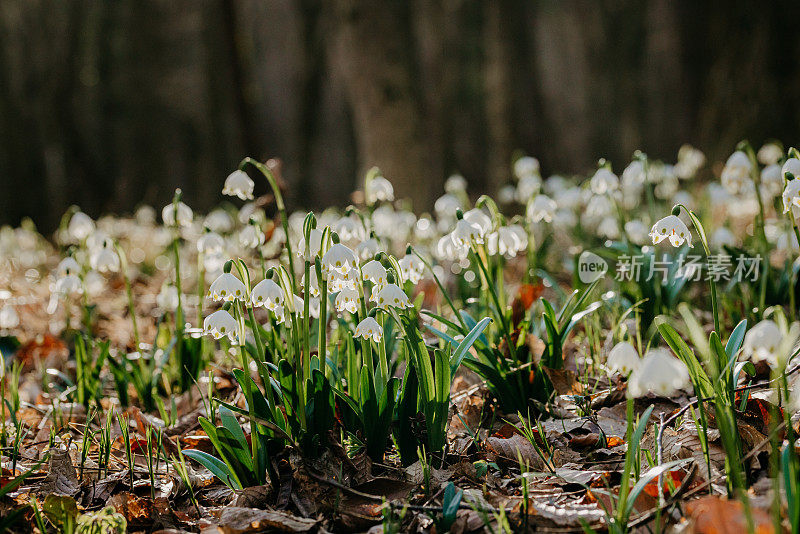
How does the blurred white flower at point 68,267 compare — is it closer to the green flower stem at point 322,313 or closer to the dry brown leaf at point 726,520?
the green flower stem at point 322,313

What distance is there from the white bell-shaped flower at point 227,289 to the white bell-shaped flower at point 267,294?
3cm

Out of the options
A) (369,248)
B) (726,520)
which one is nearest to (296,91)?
(369,248)

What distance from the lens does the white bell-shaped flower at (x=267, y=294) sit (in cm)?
182

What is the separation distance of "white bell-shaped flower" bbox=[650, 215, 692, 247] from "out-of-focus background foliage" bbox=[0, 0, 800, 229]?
557 cm

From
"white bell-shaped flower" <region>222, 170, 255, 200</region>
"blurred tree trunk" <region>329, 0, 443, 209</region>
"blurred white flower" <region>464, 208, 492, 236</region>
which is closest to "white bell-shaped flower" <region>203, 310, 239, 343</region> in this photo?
"white bell-shaped flower" <region>222, 170, 255, 200</region>

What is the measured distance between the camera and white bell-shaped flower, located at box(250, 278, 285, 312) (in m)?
1.82

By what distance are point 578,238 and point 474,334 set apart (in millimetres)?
2952

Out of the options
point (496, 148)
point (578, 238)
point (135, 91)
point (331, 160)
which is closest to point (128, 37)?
point (135, 91)

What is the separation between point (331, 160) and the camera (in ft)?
28.9

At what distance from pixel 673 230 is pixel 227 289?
4.34 feet

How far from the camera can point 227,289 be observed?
1796 millimetres

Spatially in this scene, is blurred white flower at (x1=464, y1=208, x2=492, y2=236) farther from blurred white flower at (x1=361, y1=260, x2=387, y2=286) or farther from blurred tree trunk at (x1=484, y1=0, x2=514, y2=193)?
blurred tree trunk at (x1=484, y1=0, x2=514, y2=193)

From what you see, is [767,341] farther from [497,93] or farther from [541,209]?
[497,93]

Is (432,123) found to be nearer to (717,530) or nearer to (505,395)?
(505,395)
